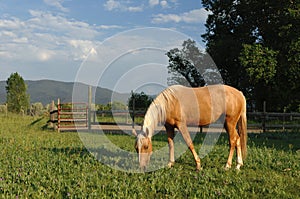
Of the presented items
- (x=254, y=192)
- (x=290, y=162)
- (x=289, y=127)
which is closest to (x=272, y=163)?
(x=290, y=162)

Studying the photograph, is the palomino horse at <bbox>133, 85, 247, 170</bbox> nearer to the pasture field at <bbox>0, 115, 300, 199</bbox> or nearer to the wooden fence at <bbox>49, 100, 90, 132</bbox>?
→ the pasture field at <bbox>0, 115, 300, 199</bbox>

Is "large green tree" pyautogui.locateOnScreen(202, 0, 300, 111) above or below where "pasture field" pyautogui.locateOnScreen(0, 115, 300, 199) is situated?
above

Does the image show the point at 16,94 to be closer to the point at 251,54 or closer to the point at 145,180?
the point at 251,54

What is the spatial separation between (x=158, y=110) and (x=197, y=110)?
1.09 meters

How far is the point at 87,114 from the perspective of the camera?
23.4 m

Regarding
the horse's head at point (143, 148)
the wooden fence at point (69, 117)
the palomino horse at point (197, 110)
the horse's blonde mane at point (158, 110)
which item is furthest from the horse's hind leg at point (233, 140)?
the wooden fence at point (69, 117)

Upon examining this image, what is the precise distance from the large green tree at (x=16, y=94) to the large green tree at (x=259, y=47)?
3222cm

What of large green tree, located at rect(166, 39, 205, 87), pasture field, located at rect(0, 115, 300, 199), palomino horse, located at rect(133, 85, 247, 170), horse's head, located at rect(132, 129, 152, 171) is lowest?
pasture field, located at rect(0, 115, 300, 199)

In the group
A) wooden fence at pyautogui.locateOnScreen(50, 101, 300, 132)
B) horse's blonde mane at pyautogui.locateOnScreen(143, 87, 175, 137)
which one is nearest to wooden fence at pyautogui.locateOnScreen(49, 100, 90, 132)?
wooden fence at pyautogui.locateOnScreen(50, 101, 300, 132)

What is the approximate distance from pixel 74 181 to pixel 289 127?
19.6 meters

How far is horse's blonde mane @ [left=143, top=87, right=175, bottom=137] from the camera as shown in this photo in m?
7.45

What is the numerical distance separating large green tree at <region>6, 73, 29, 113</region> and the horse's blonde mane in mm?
45516

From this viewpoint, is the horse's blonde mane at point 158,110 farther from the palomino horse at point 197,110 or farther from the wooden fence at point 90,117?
the wooden fence at point 90,117

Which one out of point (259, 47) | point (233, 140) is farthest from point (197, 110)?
point (259, 47)
